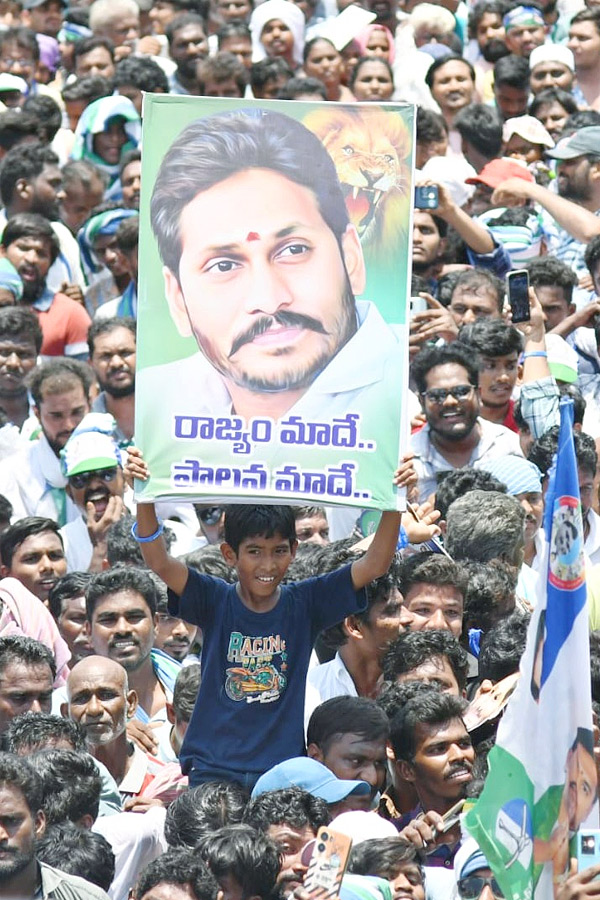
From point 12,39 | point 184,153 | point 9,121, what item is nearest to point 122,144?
point 9,121

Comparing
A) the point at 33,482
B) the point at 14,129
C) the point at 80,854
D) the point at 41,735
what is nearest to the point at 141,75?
the point at 14,129

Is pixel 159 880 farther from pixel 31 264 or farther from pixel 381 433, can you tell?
pixel 31 264

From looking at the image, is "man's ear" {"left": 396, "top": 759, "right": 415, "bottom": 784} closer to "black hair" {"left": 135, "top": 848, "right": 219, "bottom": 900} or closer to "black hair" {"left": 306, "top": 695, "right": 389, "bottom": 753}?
"black hair" {"left": 306, "top": 695, "right": 389, "bottom": 753}

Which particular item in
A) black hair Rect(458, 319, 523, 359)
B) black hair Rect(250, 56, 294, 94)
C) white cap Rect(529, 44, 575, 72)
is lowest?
black hair Rect(458, 319, 523, 359)

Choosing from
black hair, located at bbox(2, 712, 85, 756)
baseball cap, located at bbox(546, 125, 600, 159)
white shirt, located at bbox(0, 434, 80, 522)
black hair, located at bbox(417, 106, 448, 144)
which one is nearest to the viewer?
black hair, located at bbox(2, 712, 85, 756)

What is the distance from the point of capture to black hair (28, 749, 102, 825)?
21.0ft

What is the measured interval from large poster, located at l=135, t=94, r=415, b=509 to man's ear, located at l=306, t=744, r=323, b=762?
0.90 meters

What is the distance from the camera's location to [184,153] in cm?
670

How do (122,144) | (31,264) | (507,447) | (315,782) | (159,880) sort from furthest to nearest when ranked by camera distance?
(122,144) → (31,264) → (507,447) → (315,782) → (159,880)

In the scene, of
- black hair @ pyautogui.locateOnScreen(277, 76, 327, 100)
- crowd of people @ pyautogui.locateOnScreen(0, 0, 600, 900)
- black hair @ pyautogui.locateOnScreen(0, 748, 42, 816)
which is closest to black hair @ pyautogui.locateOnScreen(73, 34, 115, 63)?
crowd of people @ pyautogui.locateOnScreen(0, 0, 600, 900)

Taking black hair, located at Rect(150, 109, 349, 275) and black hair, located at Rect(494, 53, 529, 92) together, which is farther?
black hair, located at Rect(494, 53, 529, 92)

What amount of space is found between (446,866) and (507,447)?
302 cm

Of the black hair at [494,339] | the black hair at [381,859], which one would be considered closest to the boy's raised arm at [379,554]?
the black hair at [381,859]

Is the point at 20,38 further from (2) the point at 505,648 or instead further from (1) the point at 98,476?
(2) the point at 505,648
